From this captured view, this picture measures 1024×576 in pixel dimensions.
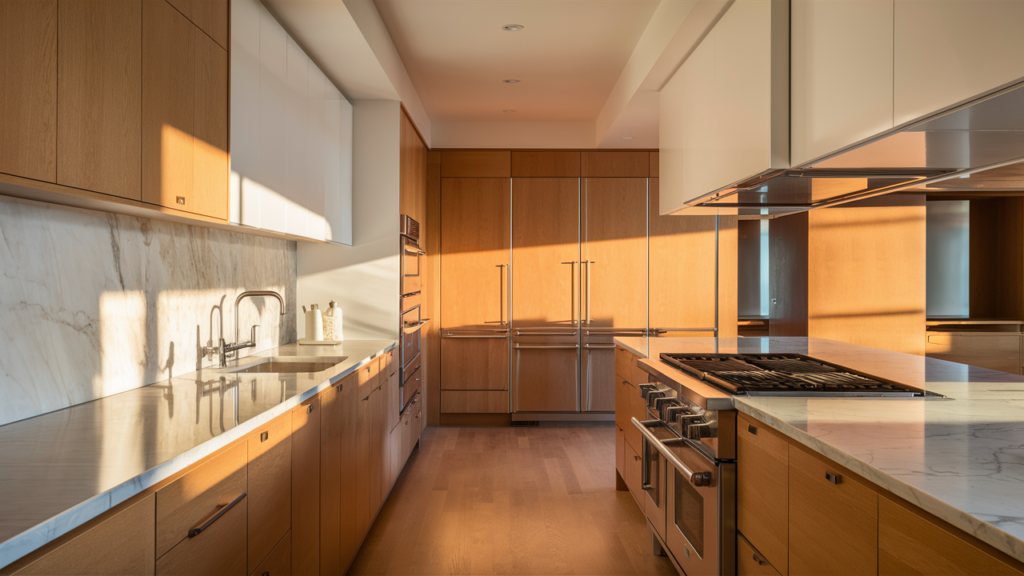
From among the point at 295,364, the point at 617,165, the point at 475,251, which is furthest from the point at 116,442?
the point at 617,165

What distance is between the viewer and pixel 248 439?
1506mm

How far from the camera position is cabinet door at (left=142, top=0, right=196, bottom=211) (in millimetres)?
1593

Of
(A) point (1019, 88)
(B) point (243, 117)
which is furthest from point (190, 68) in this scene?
(A) point (1019, 88)

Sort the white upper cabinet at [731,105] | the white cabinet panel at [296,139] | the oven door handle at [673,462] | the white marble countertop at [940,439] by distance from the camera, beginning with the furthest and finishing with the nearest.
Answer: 1. the white cabinet panel at [296,139]
2. the white upper cabinet at [731,105]
3. the oven door handle at [673,462]
4. the white marble countertop at [940,439]

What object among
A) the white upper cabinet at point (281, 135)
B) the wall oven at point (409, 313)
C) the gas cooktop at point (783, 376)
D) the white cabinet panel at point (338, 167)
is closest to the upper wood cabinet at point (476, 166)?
the wall oven at point (409, 313)

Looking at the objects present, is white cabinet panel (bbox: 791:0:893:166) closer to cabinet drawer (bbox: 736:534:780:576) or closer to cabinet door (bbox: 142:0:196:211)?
cabinet drawer (bbox: 736:534:780:576)

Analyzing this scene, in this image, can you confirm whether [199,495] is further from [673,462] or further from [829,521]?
[673,462]

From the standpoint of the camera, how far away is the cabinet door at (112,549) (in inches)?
33.9

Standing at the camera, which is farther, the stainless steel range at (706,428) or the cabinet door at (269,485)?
the stainless steel range at (706,428)

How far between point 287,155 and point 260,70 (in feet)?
1.28

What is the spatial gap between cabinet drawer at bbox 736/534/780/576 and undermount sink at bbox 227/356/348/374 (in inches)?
69.2

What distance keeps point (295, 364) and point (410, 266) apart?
1465 millimetres

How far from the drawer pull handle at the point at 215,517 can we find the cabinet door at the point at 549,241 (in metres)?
3.88

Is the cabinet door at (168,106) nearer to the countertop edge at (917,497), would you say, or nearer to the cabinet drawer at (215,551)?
the cabinet drawer at (215,551)
